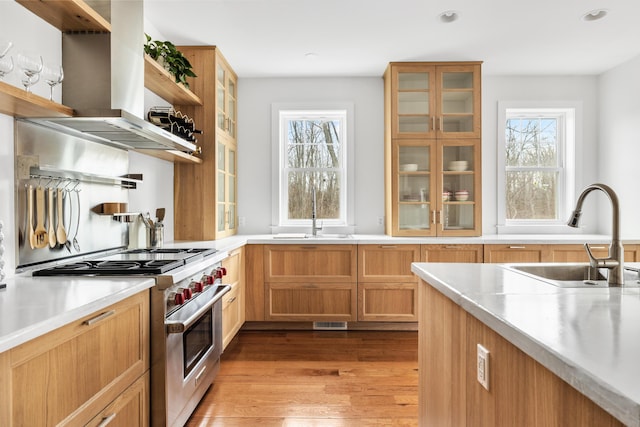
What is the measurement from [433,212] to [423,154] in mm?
590

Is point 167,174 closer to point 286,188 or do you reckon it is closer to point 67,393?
point 286,188

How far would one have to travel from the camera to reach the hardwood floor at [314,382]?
2141mm

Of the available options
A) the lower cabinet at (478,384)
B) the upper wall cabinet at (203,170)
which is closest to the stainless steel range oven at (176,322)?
the upper wall cabinet at (203,170)

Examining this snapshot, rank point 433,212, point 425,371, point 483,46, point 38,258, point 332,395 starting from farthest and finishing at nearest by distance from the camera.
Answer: point 433,212 < point 483,46 < point 332,395 < point 38,258 < point 425,371

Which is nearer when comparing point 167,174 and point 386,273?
point 167,174

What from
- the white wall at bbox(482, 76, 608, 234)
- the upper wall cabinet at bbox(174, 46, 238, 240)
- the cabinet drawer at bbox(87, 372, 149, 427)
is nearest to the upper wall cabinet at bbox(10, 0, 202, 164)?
the upper wall cabinet at bbox(174, 46, 238, 240)

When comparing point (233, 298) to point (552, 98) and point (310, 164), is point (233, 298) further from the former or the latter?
point (552, 98)

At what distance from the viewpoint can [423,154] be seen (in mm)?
3818

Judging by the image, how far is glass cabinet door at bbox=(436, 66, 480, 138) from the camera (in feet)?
12.3

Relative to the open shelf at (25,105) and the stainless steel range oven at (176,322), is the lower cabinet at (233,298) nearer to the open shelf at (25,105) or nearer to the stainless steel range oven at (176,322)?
the stainless steel range oven at (176,322)

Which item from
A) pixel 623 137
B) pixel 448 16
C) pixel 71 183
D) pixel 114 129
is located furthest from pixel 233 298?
pixel 623 137

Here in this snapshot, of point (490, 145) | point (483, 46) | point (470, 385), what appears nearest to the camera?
point (470, 385)

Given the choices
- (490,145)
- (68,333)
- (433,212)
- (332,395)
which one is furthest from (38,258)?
(490,145)

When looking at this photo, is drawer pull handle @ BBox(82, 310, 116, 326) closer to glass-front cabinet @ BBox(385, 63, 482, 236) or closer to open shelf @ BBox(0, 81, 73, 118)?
open shelf @ BBox(0, 81, 73, 118)
